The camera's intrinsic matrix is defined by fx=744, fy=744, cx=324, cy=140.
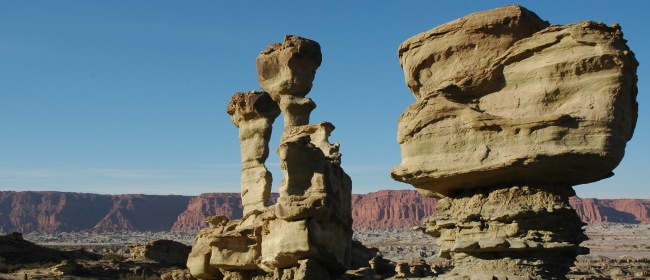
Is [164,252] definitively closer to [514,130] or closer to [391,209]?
[514,130]

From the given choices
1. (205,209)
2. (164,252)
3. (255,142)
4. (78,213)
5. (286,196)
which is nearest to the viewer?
(286,196)

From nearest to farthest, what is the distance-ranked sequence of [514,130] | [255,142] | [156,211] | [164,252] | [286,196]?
[514,130] < [286,196] < [255,142] < [164,252] < [156,211]

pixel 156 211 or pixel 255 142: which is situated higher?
pixel 156 211

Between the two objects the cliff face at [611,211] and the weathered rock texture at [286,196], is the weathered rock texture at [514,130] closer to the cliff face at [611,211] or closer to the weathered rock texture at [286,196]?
the weathered rock texture at [286,196]

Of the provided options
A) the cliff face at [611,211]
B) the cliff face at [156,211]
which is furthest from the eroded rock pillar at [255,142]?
the cliff face at [611,211]

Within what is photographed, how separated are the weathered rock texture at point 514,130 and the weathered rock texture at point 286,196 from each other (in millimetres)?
3331

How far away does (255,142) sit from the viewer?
20.0m

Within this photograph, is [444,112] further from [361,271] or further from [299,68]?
[299,68]

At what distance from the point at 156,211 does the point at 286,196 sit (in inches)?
6823

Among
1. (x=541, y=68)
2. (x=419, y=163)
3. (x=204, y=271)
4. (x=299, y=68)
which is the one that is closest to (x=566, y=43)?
(x=541, y=68)

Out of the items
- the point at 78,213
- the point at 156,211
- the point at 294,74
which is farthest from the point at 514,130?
the point at 156,211

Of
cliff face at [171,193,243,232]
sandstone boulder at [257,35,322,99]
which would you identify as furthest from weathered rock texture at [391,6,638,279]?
cliff face at [171,193,243,232]

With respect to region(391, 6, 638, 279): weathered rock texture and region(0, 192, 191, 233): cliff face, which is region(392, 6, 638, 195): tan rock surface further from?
region(0, 192, 191, 233): cliff face

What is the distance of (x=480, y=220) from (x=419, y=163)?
1311 mm
